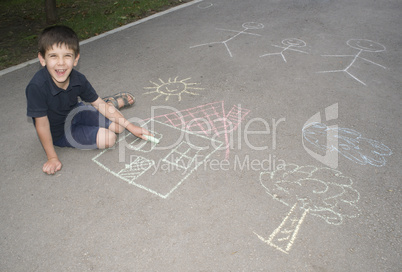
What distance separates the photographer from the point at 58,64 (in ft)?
7.25

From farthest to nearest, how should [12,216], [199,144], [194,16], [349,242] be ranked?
[194,16], [199,144], [12,216], [349,242]

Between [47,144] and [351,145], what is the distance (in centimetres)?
253

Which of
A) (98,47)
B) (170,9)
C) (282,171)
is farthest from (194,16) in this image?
(282,171)

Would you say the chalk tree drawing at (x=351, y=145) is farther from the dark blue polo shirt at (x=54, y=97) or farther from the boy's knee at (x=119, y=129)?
the dark blue polo shirt at (x=54, y=97)

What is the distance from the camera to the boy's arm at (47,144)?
2270 mm

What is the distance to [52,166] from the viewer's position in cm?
238

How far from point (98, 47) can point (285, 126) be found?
3.23 metres

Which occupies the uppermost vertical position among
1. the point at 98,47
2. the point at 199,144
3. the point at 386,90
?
the point at 98,47

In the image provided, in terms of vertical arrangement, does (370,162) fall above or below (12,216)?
below

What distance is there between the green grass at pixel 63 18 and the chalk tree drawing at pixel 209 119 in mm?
2800

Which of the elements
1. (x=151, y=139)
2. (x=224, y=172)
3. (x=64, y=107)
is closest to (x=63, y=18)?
(x=64, y=107)

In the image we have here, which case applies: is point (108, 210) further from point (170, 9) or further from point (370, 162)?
point (170, 9)

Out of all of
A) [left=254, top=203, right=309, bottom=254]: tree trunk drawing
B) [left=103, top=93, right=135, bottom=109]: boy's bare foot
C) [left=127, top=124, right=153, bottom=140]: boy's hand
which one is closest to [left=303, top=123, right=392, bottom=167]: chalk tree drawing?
[left=254, top=203, right=309, bottom=254]: tree trunk drawing

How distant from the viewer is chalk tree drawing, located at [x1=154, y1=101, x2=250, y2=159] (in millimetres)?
2799
